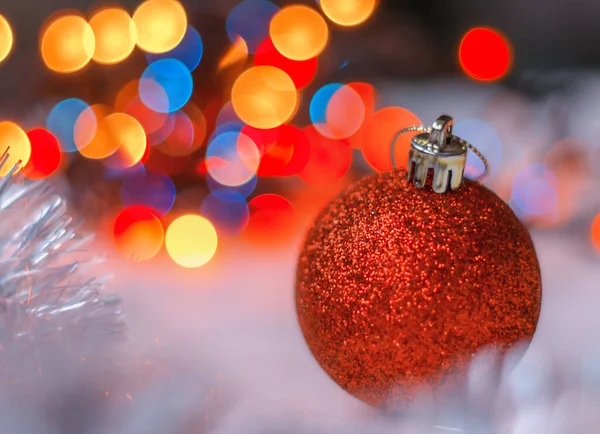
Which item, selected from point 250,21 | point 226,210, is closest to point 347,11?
point 250,21

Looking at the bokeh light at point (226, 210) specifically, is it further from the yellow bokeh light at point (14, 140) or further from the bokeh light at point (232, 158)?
the yellow bokeh light at point (14, 140)

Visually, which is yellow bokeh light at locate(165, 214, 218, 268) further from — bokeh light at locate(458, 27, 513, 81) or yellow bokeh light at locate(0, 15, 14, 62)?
bokeh light at locate(458, 27, 513, 81)

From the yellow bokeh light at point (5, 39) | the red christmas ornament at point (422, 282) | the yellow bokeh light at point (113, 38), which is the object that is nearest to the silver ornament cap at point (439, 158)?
the red christmas ornament at point (422, 282)

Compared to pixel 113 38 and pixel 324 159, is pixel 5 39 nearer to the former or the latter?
pixel 113 38

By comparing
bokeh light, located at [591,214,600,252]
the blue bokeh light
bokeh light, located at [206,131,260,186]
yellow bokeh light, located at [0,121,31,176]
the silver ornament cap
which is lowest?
bokeh light, located at [206,131,260,186]

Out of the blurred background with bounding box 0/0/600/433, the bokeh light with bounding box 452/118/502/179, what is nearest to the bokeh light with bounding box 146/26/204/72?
the blurred background with bounding box 0/0/600/433
